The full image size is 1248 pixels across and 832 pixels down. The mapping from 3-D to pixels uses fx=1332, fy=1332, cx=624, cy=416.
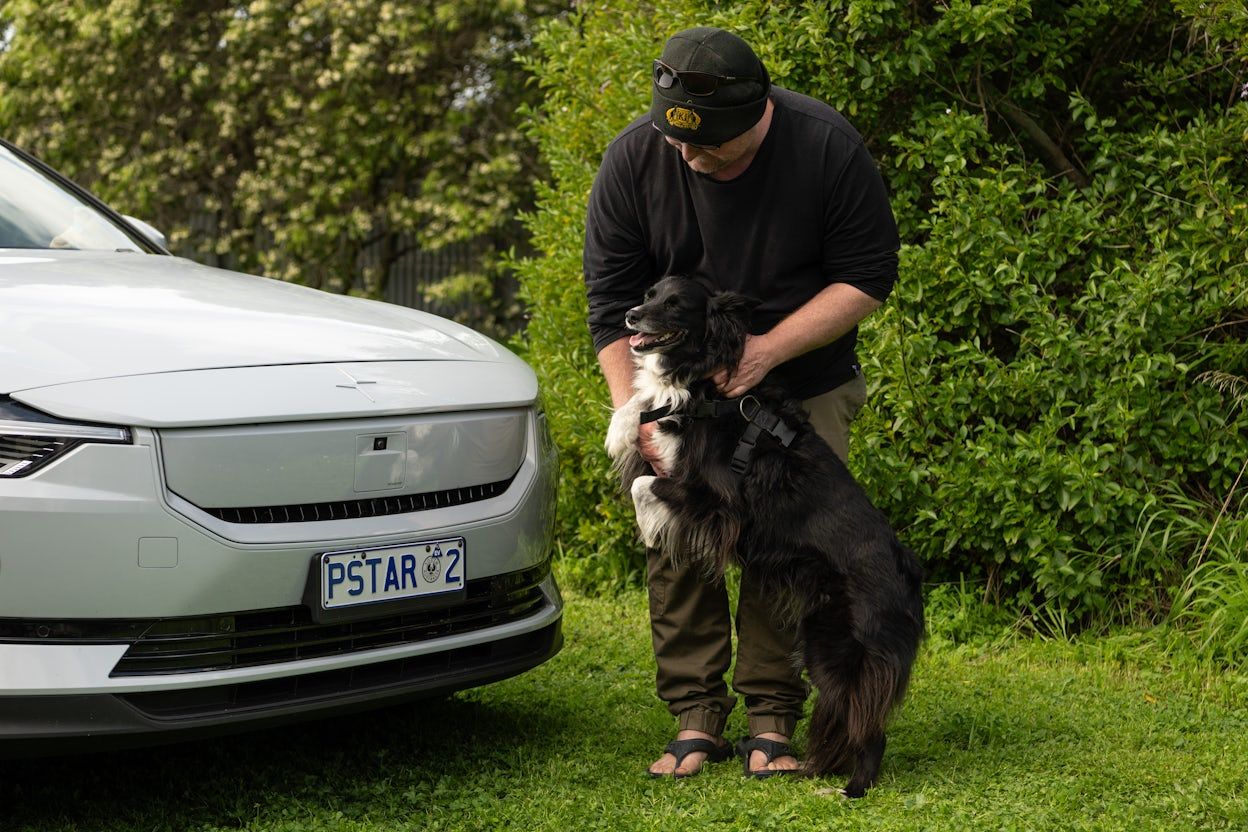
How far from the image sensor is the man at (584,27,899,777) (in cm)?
321

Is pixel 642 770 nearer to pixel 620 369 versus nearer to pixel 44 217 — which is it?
pixel 620 369

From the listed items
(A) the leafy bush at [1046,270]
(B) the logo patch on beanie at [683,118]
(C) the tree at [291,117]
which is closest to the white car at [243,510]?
(B) the logo patch on beanie at [683,118]

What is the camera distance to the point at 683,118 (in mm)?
3141

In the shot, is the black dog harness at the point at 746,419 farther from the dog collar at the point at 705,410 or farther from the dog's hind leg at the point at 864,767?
the dog's hind leg at the point at 864,767

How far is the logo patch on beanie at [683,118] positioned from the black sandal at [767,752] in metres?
1.57

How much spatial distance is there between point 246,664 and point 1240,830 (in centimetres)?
224

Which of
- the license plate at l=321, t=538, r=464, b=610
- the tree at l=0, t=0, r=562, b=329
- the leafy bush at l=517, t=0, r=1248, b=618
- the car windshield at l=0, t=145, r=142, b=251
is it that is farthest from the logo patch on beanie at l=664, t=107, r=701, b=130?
the tree at l=0, t=0, r=562, b=329

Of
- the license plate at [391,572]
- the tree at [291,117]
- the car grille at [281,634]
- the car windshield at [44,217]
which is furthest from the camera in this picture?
the tree at [291,117]

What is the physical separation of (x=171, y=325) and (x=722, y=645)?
164 cm

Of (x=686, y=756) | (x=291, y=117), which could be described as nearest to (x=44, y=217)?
(x=686, y=756)

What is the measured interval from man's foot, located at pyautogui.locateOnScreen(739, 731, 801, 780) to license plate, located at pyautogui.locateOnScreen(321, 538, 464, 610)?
0.91 m

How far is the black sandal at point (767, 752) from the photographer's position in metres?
3.39

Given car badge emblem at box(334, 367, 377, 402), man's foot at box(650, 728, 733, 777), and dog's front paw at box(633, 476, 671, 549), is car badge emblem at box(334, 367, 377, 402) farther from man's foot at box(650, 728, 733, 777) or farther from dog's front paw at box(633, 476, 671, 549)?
man's foot at box(650, 728, 733, 777)

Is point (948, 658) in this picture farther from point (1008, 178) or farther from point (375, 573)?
point (375, 573)
